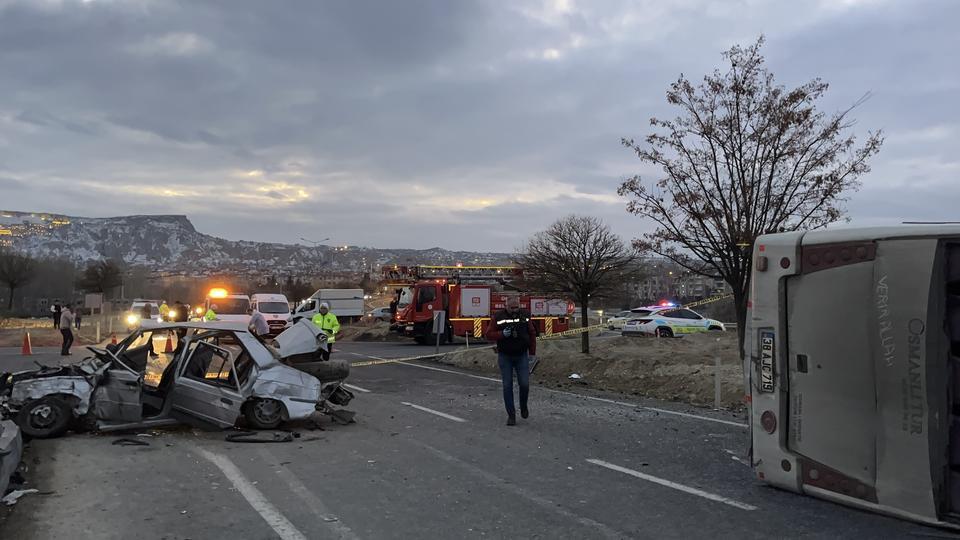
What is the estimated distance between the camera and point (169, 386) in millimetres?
8523

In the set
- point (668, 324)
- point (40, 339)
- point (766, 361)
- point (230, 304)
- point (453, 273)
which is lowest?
point (40, 339)

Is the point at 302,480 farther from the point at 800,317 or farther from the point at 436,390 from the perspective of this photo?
the point at 436,390

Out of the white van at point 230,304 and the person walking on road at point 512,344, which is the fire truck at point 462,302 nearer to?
the white van at point 230,304

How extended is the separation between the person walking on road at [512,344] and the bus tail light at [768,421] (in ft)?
13.6

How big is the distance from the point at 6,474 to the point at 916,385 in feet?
24.2

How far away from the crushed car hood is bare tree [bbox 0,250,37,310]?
72.2 m

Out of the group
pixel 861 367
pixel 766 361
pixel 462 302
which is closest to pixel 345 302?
pixel 462 302

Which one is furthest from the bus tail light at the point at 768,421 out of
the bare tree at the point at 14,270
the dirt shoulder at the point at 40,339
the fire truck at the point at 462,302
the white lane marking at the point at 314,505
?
the bare tree at the point at 14,270

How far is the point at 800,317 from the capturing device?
531 cm

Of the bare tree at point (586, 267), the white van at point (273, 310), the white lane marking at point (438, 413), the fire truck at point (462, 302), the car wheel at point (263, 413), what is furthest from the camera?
the fire truck at point (462, 302)

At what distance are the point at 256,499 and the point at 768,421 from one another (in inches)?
175

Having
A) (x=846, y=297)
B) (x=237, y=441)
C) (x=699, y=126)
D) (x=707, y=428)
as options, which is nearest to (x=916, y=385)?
(x=846, y=297)

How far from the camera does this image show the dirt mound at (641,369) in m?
12.8

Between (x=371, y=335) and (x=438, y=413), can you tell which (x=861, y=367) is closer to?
(x=438, y=413)
